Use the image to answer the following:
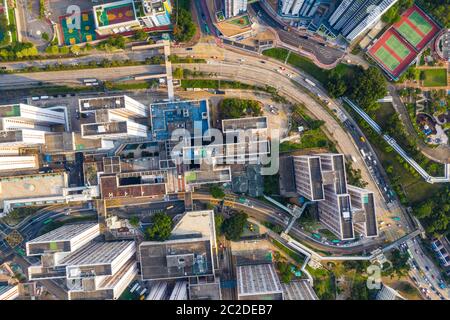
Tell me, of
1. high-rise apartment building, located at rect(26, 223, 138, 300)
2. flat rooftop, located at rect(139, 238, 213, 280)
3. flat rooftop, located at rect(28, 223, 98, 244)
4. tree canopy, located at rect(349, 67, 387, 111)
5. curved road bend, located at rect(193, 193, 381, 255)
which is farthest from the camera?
curved road bend, located at rect(193, 193, 381, 255)

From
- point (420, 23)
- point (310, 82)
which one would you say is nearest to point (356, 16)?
point (310, 82)

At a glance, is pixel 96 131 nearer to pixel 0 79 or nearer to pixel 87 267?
pixel 87 267

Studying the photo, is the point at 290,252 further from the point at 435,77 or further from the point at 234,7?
the point at 234,7

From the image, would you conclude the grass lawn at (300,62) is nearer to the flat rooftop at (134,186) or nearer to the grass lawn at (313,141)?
the grass lawn at (313,141)

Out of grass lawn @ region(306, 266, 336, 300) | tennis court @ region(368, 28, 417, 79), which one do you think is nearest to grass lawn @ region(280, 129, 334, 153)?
tennis court @ region(368, 28, 417, 79)

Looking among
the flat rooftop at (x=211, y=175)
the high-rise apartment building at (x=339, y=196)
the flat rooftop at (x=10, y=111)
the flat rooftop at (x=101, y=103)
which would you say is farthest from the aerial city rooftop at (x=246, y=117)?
the flat rooftop at (x=10, y=111)

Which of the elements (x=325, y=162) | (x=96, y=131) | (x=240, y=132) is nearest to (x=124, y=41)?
(x=96, y=131)

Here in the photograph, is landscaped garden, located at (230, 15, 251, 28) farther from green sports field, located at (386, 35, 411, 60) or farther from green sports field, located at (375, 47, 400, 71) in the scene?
green sports field, located at (386, 35, 411, 60)
